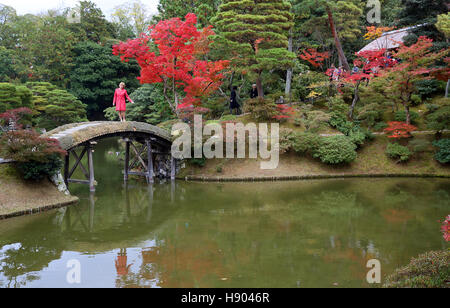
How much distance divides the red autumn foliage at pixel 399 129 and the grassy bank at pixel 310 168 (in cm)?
112

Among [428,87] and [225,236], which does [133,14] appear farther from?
[225,236]

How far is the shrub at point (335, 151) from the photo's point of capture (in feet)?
57.3

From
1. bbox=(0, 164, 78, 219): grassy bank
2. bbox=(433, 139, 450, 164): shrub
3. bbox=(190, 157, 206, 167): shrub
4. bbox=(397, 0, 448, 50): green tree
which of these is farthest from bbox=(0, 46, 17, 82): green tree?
bbox=(433, 139, 450, 164): shrub

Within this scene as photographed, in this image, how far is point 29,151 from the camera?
11344 mm

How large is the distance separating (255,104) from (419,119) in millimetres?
8797

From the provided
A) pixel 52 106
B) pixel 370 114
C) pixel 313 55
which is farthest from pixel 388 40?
pixel 52 106

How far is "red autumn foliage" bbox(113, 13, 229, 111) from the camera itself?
16.8 meters

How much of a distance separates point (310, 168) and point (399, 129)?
5.24 m

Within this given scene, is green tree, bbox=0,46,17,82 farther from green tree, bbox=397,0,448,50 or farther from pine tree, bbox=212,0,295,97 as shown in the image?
green tree, bbox=397,0,448,50

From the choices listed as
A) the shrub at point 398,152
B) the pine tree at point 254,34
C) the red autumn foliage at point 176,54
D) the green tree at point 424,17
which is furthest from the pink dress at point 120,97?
the green tree at point 424,17

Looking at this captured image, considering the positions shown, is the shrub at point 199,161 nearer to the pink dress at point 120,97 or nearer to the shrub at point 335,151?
the pink dress at point 120,97

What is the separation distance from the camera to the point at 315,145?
17719mm

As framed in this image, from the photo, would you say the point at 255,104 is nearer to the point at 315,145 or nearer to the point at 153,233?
Result: the point at 315,145
